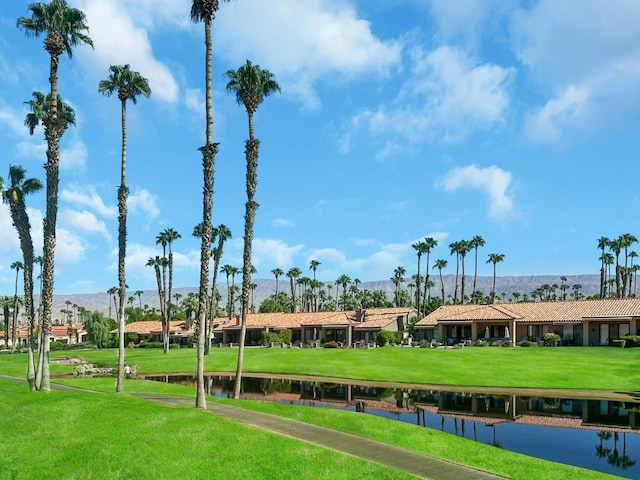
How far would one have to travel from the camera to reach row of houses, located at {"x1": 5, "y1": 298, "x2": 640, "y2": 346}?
230 feet

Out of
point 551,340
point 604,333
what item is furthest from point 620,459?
point 604,333

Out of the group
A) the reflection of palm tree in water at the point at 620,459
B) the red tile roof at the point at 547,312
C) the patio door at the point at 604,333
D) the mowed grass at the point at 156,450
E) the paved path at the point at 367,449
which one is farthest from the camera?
the red tile roof at the point at 547,312

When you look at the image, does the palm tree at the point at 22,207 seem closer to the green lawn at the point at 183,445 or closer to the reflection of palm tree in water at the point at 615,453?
the green lawn at the point at 183,445

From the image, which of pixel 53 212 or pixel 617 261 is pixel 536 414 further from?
pixel 617 261

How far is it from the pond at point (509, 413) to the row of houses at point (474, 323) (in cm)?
3718

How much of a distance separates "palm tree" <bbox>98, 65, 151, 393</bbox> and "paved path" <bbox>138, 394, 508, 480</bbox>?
490 inches

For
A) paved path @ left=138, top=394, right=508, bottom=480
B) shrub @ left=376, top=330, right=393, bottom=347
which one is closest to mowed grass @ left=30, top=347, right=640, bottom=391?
shrub @ left=376, top=330, right=393, bottom=347

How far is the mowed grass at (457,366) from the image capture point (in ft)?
136

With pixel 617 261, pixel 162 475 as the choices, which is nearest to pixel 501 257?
pixel 617 261

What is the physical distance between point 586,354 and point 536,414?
31072mm

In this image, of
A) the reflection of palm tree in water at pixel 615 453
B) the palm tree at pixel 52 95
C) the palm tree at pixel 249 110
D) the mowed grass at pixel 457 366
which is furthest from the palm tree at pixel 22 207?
the reflection of palm tree in water at pixel 615 453

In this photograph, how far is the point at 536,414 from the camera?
30.5 m

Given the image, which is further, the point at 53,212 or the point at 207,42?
the point at 53,212

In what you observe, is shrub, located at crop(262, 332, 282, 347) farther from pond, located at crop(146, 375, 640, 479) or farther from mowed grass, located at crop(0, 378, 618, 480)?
mowed grass, located at crop(0, 378, 618, 480)
